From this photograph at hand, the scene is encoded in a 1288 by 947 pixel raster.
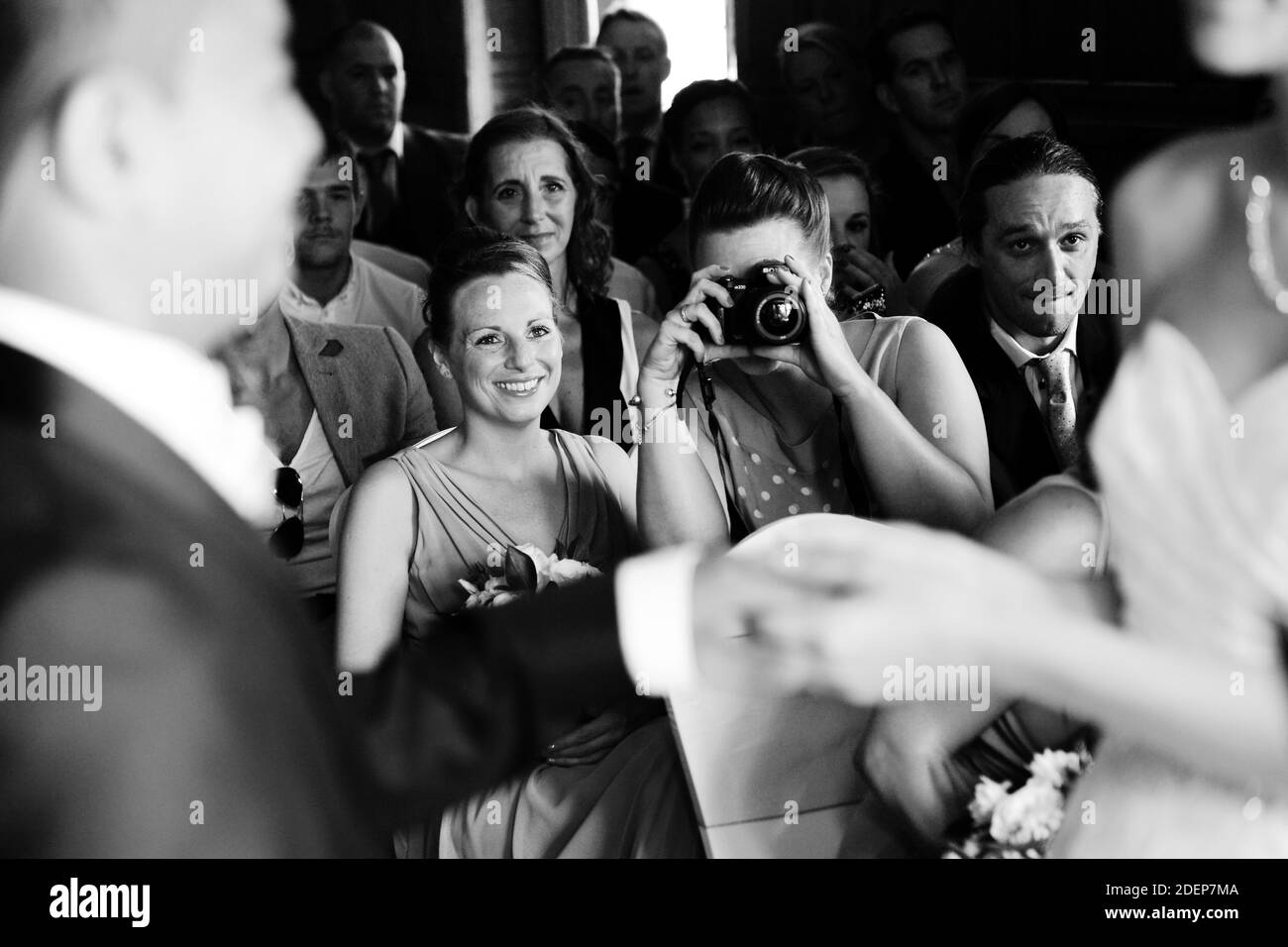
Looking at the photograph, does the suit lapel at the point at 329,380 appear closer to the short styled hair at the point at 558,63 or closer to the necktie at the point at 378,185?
the necktie at the point at 378,185

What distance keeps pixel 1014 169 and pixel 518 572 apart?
0.88m

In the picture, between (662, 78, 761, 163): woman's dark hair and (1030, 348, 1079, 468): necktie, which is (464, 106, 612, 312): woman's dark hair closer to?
(662, 78, 761, 163): woman's dark hair

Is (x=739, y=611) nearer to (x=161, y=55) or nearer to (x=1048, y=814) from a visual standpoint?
(x=1048, y=814)

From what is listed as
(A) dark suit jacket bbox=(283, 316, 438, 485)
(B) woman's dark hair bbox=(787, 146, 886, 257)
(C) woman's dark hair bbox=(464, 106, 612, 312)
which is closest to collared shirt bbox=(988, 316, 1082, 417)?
(B) woman's dark hair bbox=(787, 146, 886, 257)

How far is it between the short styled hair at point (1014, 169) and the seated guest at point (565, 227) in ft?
1.59

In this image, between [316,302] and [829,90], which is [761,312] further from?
[316,302]

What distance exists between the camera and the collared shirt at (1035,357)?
1.99 m

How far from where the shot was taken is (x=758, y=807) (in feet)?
6.29

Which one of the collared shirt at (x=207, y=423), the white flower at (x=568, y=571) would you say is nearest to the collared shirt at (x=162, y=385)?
the collared shirt at (x=207, y=423)

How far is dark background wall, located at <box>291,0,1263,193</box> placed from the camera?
202 cm

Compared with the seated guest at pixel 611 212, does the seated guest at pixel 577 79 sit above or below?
above

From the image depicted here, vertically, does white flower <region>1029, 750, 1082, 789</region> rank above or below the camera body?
below

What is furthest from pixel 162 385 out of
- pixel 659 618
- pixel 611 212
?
pixel 611 212

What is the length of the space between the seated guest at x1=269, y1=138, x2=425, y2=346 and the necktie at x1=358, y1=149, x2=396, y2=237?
1.3 inches
